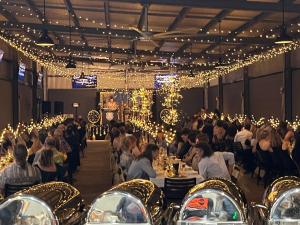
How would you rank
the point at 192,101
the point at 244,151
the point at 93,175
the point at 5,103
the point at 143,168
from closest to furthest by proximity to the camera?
the point at 143,168 < the point at 244,151 < the point at 93,175 < the point at 5,103 < the point at 192,101

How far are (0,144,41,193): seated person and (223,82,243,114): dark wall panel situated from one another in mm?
19474

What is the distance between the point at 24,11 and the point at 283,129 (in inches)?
308

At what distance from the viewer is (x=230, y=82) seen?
28234 millimetres

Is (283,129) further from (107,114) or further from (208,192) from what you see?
(107,114)

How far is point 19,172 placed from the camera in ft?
23.0

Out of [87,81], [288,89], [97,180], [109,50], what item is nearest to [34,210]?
[97,180]

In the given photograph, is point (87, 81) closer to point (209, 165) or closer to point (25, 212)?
point (209, 165)

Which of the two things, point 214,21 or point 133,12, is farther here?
point 214,21

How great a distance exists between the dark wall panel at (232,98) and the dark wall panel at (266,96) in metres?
1.98

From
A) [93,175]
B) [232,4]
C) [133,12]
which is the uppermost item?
[133,12]

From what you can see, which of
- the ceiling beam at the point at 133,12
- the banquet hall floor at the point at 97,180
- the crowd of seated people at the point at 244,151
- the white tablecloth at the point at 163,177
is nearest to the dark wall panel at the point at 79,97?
the banquet hall floor at the point at 97,180

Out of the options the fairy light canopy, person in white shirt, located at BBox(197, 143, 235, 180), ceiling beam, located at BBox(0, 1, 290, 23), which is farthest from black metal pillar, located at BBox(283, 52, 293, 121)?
person in white shirt, located at BBox(197, 143, 235, 180)

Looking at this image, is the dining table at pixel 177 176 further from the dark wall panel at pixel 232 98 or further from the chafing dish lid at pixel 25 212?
the dark wall panel at pixel 232 98

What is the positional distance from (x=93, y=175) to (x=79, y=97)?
21132 mm
